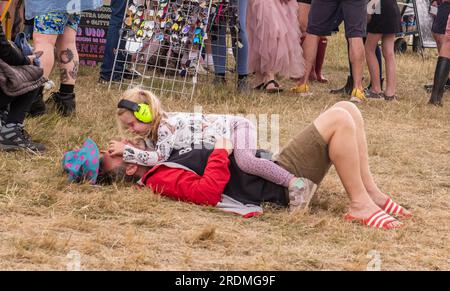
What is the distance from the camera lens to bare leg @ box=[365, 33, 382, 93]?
8.77 meters

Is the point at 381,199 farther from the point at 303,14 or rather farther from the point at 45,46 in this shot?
the point at 303,14

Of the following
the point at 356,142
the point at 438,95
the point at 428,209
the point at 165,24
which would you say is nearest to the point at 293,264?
the point at 356,142

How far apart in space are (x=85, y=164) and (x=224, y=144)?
800mm

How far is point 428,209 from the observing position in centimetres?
507

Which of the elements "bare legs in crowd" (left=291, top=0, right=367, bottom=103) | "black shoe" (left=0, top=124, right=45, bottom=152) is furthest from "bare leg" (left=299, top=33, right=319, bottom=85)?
"black shoe" (left=0, top=124, right=45, bottom=152)

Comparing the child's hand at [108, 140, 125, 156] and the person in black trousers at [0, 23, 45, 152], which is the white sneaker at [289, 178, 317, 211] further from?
the person in black trousers at [0, 23, 45, 152]

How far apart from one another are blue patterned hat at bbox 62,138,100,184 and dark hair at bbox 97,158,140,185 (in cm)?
8

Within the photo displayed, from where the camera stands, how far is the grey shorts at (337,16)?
8.19 meters

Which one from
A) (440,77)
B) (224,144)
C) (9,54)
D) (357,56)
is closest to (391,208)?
(224,144)

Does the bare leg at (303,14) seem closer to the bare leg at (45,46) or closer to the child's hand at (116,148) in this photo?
the bare leg at (45,46)

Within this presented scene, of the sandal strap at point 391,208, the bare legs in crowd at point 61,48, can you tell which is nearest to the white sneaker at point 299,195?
the sandal strap at point 391,208

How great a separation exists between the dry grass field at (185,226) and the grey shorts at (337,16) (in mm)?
2031
